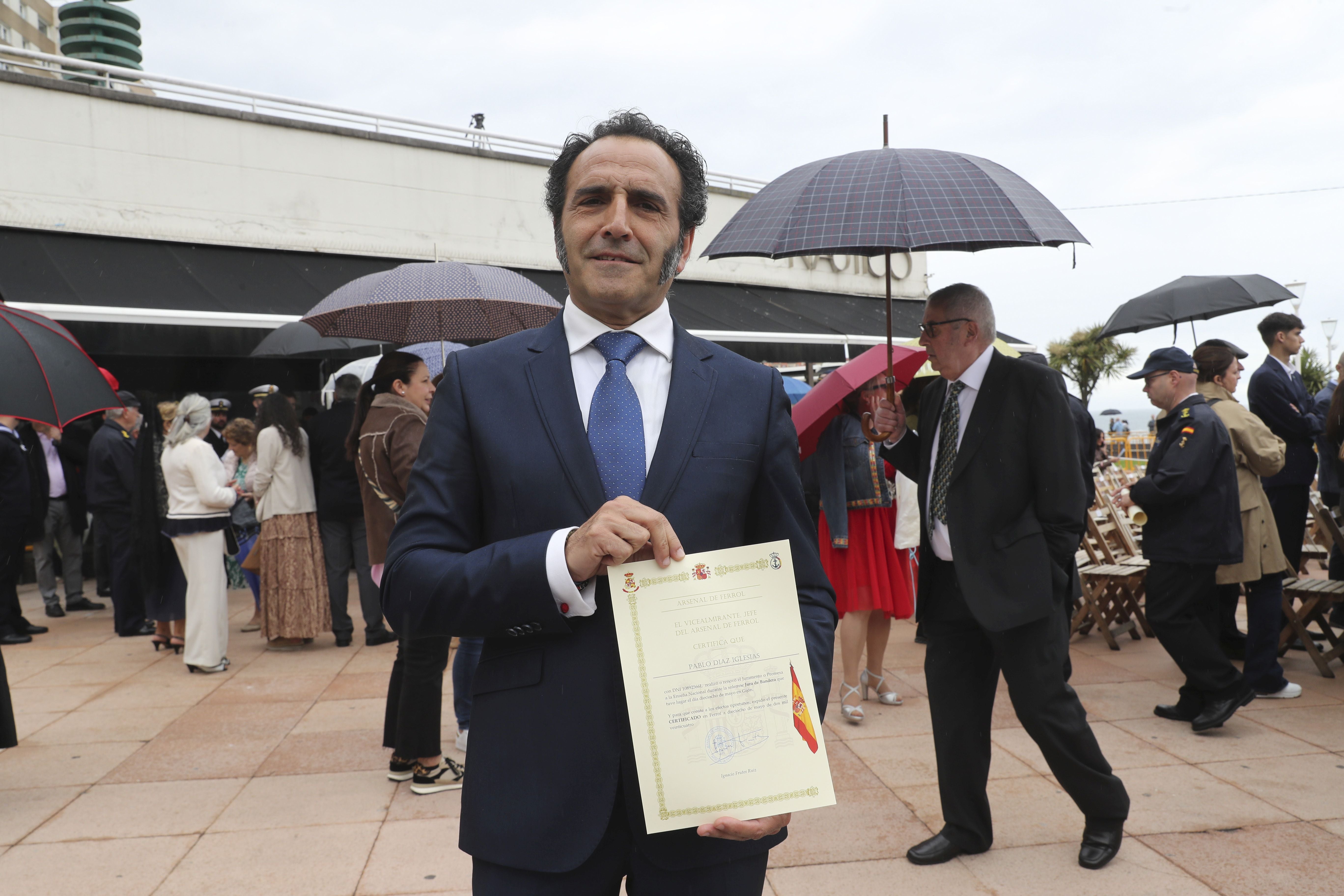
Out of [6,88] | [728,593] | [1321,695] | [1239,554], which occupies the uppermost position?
[6,88]

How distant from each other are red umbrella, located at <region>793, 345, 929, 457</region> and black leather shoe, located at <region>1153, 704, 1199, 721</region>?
7.54 ft

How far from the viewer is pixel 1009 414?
3520mm

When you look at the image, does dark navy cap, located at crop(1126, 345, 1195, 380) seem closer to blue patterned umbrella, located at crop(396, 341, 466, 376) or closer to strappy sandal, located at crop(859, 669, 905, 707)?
strappy sandal, located at crop(859, 669, 905, 707)

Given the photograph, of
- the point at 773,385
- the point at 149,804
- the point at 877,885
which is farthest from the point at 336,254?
the point at 773,385

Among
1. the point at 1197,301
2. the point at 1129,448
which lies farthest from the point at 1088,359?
the point at 1197,301

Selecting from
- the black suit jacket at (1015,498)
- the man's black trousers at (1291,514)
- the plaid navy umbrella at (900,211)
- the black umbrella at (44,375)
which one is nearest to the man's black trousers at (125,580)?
the black umbrella at (44,375)

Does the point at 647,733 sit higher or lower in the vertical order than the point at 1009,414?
lower

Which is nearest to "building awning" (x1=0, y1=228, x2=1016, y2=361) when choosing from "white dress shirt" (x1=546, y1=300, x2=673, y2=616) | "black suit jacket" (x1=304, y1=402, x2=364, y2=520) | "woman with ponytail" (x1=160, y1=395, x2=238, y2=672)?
"black suit jacket" (x1=304, y1=402, x2=364, y2=520)

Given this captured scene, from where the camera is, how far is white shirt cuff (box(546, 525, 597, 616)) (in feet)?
4.54

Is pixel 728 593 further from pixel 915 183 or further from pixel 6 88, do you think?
pixel 6 88

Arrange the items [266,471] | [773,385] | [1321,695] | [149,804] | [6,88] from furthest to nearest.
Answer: [6,88] → [266,471] → [1321,695] → [149,804] → [773,385]

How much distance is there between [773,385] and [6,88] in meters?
12.7

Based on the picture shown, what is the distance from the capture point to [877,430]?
373 cm

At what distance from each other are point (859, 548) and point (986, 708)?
2.06 meters
